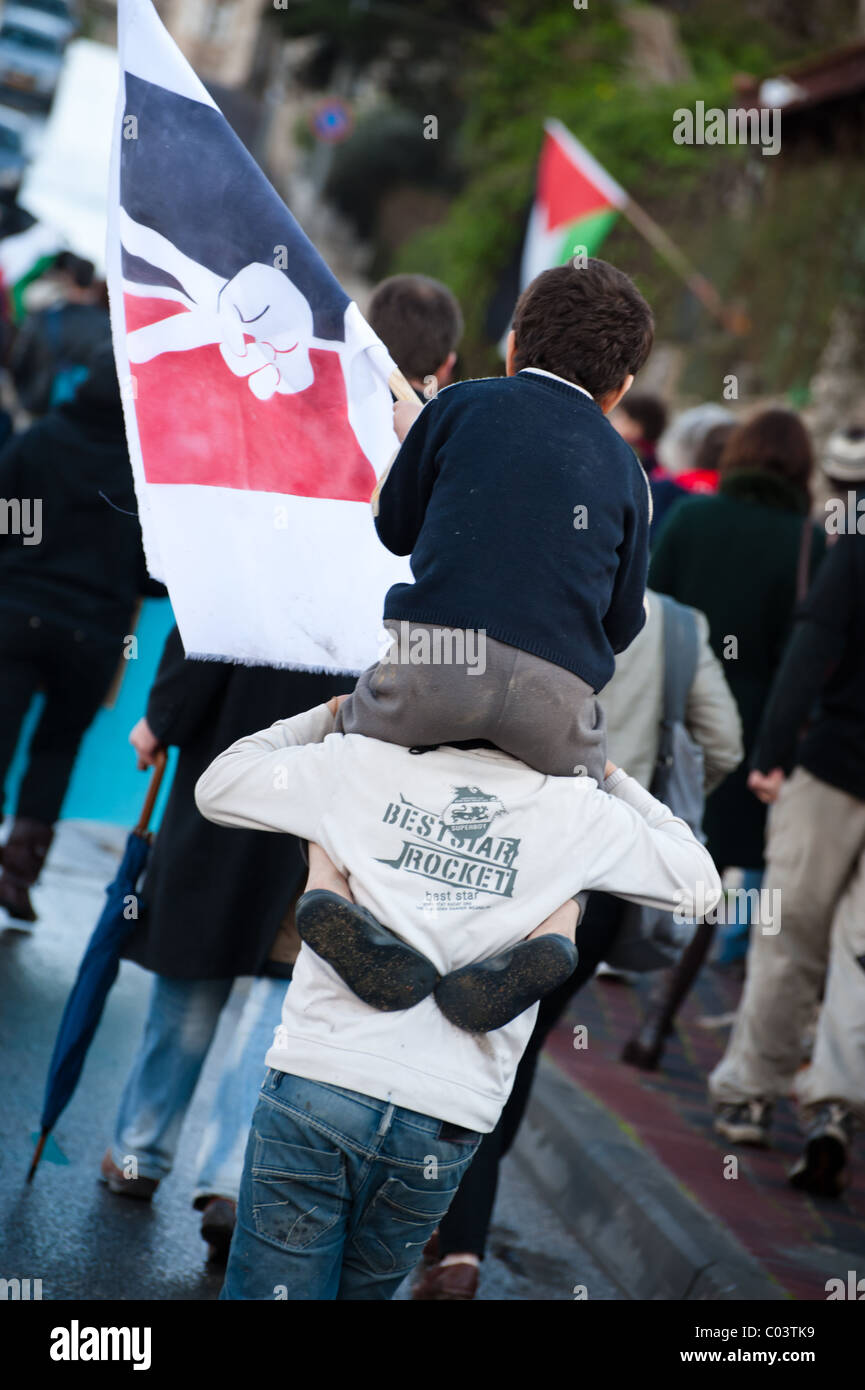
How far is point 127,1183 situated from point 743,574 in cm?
318

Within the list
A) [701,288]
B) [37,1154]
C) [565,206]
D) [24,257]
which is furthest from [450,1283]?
[24,257]

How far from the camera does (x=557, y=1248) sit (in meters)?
4.91

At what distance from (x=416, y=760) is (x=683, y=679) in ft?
7.12

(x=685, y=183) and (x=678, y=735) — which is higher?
(x=685, y=183)

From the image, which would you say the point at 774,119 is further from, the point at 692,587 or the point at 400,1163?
the point at 400,1163

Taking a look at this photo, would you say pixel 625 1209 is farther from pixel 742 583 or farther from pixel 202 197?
pixel 202 197

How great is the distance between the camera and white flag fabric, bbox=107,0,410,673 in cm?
349

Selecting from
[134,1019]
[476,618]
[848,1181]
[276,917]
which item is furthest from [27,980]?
[476,618]

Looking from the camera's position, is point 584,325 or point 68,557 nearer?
point 584,325

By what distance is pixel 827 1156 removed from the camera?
5312mm

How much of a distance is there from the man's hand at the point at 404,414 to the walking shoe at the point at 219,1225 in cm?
185

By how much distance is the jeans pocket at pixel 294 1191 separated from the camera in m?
2.65

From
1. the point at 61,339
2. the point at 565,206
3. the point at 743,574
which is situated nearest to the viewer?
the point at 743,574

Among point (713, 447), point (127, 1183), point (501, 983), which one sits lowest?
point (127, 1183)
